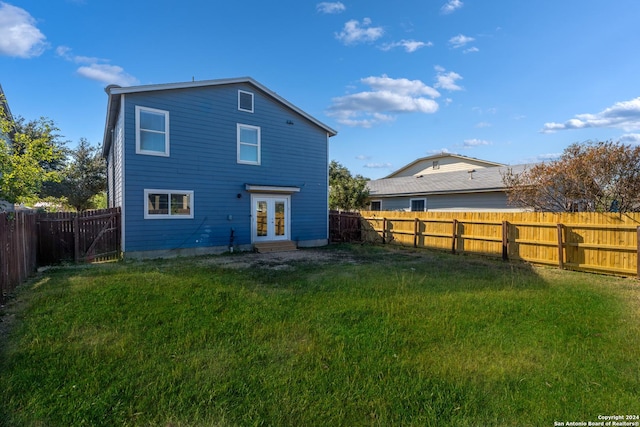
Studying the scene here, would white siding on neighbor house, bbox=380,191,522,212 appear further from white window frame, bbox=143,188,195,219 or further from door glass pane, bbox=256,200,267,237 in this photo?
white window frame, bbox=143,188,195,219

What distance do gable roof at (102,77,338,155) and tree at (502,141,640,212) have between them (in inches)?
330

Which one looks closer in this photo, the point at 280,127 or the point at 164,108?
the point at 164,108

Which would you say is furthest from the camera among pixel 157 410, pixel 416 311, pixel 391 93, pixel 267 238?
pixel 391 93

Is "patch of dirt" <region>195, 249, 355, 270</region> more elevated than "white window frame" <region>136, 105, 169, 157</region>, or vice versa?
"white window frame" <region>136, 105, 169, 157</region>

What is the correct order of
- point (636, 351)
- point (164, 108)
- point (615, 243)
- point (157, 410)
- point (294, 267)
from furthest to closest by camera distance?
point (164, 108) → point (294, 267) → point (615, 243) → point (636, 351) → point (157, 410)

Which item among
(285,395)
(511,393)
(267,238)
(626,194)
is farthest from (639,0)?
(267,238)

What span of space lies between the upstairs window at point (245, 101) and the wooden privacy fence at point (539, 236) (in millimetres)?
7886

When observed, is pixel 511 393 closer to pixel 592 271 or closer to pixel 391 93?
pixel 592 271

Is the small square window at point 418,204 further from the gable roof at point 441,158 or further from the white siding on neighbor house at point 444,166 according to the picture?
the gable roof at point 441,158

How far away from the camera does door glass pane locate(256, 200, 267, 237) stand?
13.0m

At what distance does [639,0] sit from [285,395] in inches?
491

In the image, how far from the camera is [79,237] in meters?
9.84

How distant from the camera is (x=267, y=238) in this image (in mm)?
13203

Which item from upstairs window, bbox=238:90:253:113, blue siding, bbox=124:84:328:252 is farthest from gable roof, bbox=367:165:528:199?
upstairs window, bbox=238:90:253:113
